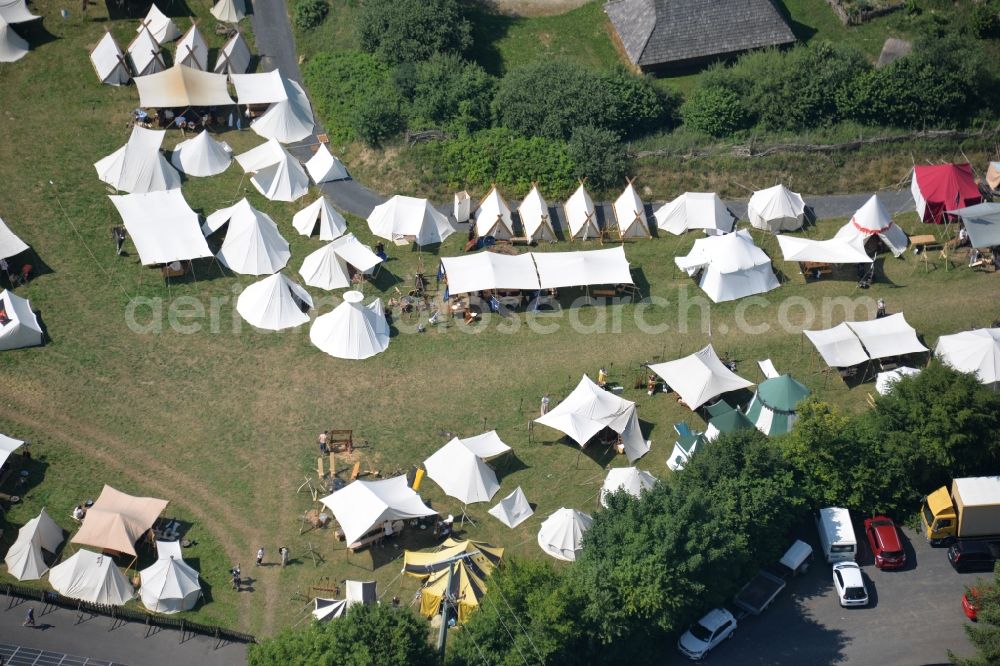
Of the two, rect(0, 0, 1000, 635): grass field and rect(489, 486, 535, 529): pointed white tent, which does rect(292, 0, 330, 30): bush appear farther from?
rect(489, 486, 535, 529): pointed white tent

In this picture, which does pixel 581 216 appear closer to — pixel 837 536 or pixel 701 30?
pixel 701 30

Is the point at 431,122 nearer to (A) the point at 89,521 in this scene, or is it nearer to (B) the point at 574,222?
(B) the point at 574,222

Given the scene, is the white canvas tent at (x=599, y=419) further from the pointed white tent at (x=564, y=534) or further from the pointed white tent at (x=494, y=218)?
the pointed white tent at (x=494, y=218)

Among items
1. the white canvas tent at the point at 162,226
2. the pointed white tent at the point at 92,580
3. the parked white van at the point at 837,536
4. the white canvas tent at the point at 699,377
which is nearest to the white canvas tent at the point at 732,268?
the white canvas tent at the point at 699,377

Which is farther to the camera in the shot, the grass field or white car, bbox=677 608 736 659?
the grass field

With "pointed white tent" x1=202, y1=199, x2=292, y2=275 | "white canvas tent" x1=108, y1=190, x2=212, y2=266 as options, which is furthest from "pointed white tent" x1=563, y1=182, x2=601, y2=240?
"white canvas tent" x1=108, y1=190, x2=212, y2=266

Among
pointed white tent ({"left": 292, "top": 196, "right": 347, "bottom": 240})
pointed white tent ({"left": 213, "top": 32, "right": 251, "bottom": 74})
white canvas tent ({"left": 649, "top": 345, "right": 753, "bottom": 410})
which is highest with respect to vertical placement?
pointed white tent ({"left": 213, "top": 32, "right": 251, "bottom": 74})

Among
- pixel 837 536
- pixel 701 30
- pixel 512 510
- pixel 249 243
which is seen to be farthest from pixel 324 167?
pixel 837 536

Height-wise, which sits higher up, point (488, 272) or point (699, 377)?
point (488, 272)
